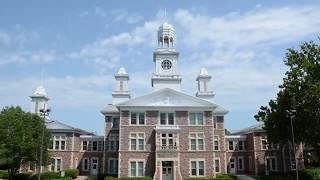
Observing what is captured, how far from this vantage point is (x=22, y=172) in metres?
59.8

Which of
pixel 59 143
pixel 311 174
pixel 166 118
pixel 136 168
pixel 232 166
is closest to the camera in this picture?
pixel 311 174

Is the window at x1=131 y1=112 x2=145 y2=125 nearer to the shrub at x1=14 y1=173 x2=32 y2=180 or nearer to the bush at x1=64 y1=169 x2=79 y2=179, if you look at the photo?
the bush at x1=64 y1=169 x2=79 y2=179

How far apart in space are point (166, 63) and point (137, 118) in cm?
1511

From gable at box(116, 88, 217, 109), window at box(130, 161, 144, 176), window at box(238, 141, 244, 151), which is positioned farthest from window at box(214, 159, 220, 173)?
window at box(130, 161, 144, 176)

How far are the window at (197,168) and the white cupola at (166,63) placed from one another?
15.7 meters

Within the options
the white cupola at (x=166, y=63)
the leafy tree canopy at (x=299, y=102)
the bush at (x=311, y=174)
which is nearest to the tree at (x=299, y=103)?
the leafy tree canopy at (x=299, y=102)

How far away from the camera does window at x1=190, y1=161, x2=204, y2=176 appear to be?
177 ft

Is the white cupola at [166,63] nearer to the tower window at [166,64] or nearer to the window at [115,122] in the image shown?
the tower window at [166,64]

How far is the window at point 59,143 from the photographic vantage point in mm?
62375

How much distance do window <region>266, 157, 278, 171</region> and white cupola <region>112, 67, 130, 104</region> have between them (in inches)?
1031

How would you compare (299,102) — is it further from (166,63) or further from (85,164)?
(85,164)

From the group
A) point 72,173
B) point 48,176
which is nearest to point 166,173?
point 72,173

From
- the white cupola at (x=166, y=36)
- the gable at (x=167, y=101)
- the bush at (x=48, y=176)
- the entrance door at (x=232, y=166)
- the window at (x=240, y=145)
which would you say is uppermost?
the white cupola at (x=166, y=36)

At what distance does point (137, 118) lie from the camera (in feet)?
184
